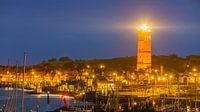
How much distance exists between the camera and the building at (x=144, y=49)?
55.1 metres

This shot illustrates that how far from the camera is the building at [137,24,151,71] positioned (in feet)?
181

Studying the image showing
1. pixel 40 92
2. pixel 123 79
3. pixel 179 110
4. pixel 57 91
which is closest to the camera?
pixel 179 110

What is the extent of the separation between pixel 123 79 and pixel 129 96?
15290 millimetres

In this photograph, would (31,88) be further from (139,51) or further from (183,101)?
(183,101)

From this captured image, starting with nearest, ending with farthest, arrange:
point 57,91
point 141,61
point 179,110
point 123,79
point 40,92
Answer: point 179,110, point 123,79, point 141,61, point 57,91, point 40,92

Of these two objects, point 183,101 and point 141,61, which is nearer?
point 183,101

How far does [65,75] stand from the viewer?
73.5 m

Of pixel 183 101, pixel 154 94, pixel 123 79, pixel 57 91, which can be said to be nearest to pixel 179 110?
pixel 183 101

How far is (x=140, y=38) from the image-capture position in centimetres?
5669

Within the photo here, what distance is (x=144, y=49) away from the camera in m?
55.8

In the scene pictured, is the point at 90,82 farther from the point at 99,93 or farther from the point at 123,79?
the point at 99,93

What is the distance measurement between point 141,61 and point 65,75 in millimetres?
20666

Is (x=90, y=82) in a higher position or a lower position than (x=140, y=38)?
lower

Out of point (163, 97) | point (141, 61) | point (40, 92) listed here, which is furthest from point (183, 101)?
point (40, 92)
